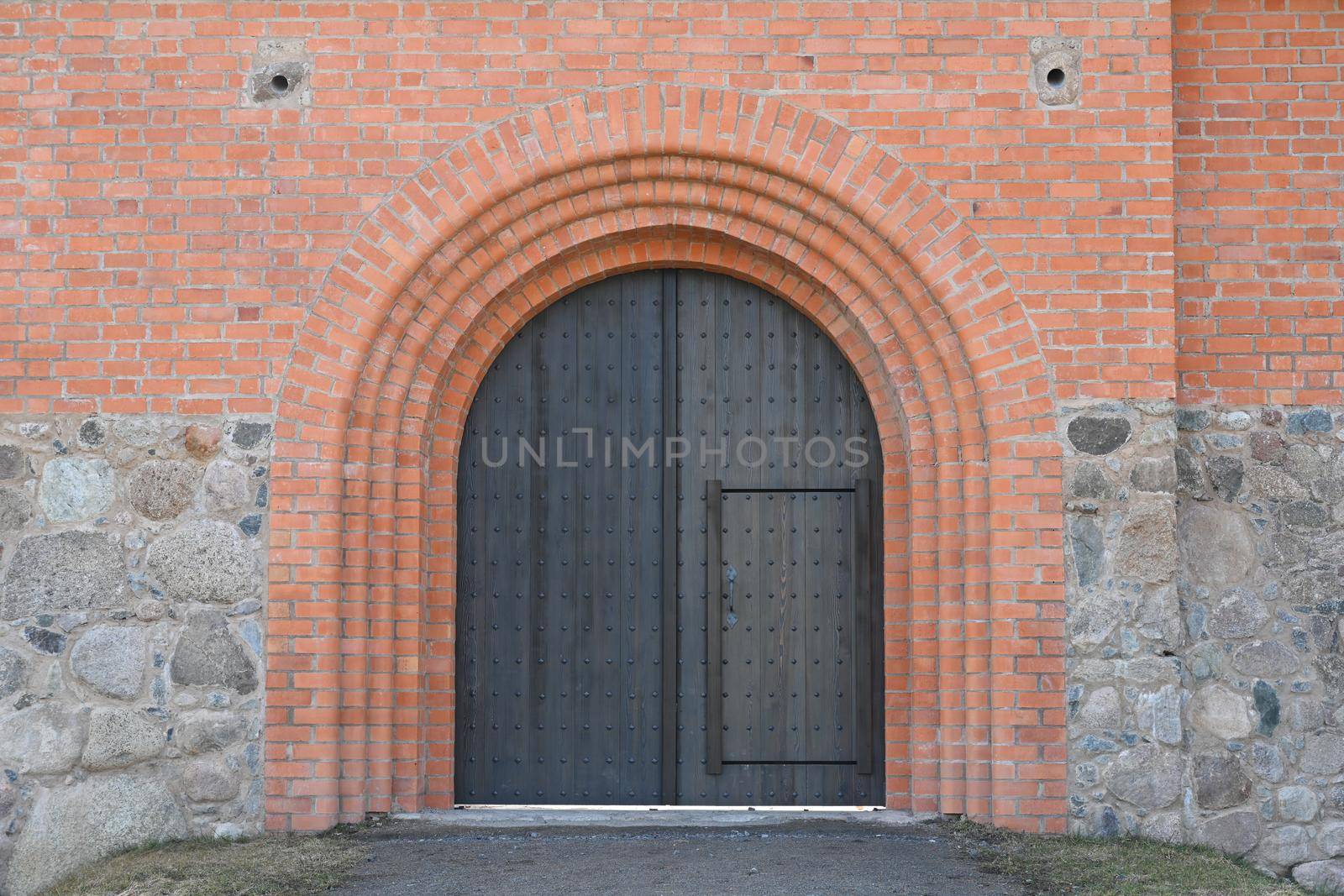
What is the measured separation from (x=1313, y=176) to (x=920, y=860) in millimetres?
3681

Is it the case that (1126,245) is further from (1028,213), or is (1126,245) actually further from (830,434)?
(830,434)

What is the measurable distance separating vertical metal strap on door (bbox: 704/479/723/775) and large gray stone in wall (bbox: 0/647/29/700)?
3.10 meters

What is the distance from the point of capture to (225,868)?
4.92m

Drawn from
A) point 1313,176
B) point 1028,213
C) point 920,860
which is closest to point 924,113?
point 1028,213

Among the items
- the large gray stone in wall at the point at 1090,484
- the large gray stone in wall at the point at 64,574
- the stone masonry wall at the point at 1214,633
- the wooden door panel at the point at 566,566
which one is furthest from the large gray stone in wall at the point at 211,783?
the large gray stone in wall at the point at 1090,484

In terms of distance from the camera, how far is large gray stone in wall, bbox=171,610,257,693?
5523 millimetres

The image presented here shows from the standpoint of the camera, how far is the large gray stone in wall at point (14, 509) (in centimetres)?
560

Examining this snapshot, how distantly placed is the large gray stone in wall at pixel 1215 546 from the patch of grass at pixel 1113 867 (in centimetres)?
122

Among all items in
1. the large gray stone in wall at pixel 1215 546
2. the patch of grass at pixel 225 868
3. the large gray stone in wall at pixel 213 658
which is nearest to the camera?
the patch of grass at pixel 225 868

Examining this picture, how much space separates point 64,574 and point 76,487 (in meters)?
0.39

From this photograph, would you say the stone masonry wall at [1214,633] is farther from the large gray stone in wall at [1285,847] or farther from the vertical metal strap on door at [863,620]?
the vertical metal strap on door at [863,620]

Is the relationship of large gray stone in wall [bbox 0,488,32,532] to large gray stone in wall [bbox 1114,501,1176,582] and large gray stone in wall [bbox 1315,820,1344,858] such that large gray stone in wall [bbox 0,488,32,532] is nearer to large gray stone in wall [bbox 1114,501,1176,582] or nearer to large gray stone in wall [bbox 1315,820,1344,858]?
large gray stone in wall [bbox 1114,501,1176,582]

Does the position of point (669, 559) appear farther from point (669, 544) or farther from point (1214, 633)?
point (1214, 633)

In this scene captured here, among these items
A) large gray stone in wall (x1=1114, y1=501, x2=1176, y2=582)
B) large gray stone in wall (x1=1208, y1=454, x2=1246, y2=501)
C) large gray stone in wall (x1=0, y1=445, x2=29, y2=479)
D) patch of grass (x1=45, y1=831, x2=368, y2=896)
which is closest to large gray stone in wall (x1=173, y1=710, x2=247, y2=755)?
patch of grass (x1=45, y1=831, x2=368, y2=896)
